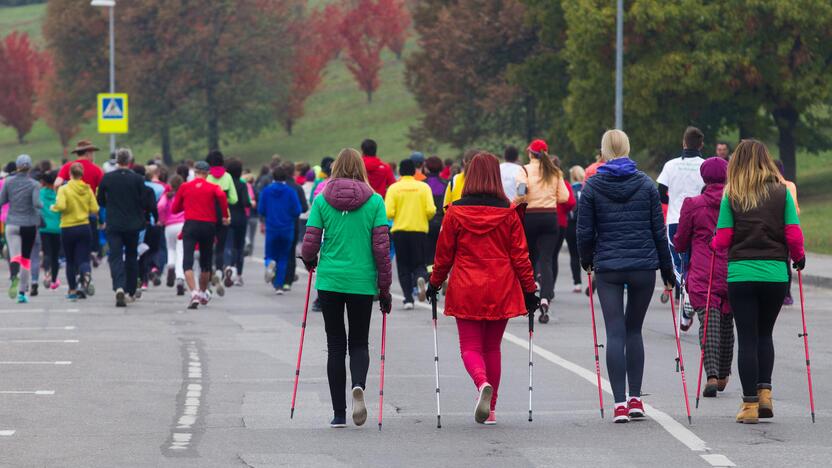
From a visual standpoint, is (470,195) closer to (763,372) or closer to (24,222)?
(763,372)

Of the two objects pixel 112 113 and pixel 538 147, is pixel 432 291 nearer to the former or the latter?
pixel 538 147

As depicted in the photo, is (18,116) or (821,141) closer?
(821,141)

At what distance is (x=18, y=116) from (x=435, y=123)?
40758mm

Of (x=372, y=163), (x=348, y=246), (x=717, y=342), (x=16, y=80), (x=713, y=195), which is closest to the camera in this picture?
(x=348, y=246)

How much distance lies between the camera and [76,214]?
66.9 feet

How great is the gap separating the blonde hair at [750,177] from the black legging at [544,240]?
7319 millimetres

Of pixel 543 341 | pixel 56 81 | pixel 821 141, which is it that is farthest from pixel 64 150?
pixel 543 341

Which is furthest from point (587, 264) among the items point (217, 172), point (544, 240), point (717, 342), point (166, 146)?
point (166, 146)

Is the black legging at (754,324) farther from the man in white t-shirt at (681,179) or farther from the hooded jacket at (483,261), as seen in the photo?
the man in white t-shirt at (681,179)

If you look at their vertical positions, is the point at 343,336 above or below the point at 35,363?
above

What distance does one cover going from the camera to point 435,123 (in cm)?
6231

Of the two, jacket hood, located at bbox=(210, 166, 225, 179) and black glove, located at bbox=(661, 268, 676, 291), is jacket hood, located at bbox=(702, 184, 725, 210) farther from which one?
jacket hood, located at bbox=(210, 166, 225, 179)

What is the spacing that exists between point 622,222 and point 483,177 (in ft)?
2.88

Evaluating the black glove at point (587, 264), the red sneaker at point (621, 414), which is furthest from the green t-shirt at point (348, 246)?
the red sneaker at point (621, 414)
